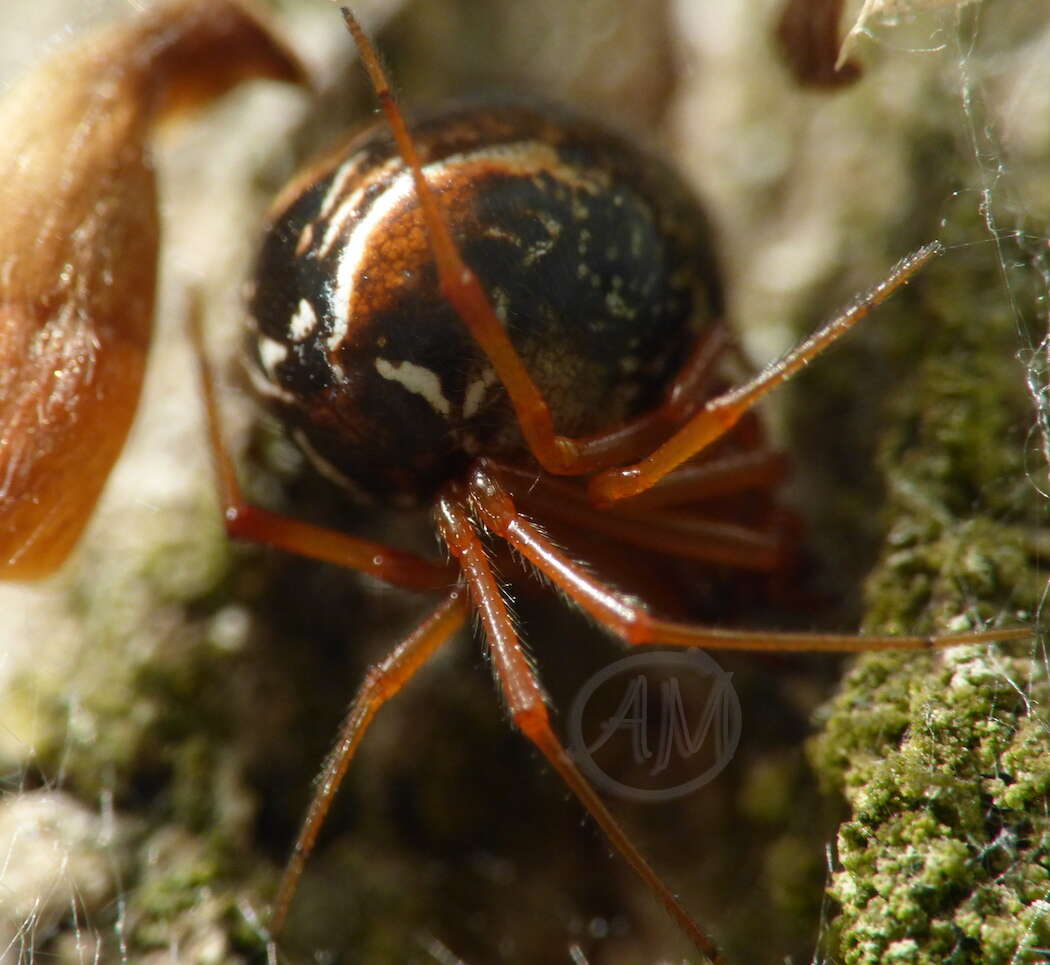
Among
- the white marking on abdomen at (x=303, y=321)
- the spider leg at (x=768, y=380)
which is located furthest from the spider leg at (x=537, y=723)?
the white marking on abdomen at (x=303, y=321)

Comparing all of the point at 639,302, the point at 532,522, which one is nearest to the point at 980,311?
the point at 639,302

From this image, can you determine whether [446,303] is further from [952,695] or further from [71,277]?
[952,695]

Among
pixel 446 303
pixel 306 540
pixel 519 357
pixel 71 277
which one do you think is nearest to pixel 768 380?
pixel 519 357

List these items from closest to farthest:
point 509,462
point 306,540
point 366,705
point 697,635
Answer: point 697,635
point 366,705
point 509,462
point 306,540

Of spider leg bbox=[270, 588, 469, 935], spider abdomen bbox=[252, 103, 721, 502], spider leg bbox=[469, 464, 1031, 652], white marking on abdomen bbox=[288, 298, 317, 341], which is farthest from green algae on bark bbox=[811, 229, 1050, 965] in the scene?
white marking on abdomen bbox=[288, 298, 317, 341]

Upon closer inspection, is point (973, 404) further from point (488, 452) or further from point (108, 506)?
point (108, 506)

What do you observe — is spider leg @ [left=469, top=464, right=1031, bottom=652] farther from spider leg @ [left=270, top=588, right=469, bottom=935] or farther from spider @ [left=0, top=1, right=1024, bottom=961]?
spider leg @ [left=270, top=588, right=469, bottom=935]

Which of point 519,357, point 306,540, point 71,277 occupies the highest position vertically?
point 71,277
